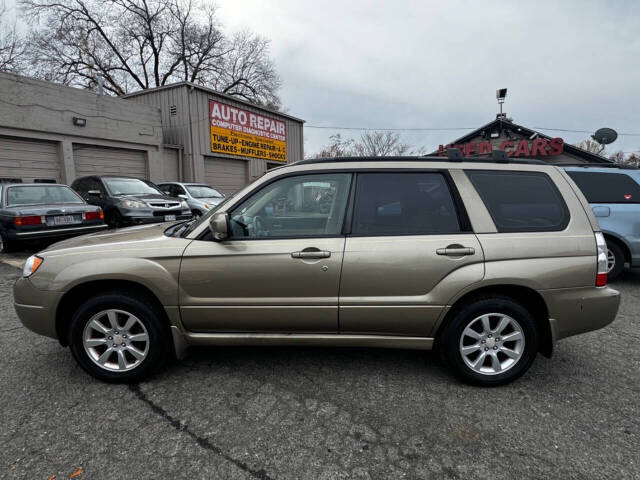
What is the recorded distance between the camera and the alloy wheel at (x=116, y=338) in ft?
8.64

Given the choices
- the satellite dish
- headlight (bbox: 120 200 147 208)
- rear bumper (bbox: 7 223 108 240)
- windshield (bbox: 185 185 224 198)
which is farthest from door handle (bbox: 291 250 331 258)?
the satellite dish

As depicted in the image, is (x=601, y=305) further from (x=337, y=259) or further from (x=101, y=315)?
(x=101, y=315)

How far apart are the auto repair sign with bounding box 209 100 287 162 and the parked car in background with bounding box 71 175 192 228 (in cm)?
664

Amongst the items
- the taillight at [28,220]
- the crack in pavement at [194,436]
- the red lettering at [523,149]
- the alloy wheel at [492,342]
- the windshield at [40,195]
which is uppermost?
the red lettering at [523,149]

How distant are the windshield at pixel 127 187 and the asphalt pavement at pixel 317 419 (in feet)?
20.5

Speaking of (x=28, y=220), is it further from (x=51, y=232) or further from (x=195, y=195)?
(x=195, y=195)

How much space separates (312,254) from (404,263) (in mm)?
641

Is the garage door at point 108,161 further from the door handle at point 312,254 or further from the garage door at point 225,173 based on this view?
the door handle at point 312,254

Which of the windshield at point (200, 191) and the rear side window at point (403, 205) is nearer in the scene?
the rear side window at point (403, 205)

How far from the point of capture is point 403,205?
2.66 meters

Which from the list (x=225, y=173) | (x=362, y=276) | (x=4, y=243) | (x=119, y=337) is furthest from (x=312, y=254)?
(x=225, y=173)

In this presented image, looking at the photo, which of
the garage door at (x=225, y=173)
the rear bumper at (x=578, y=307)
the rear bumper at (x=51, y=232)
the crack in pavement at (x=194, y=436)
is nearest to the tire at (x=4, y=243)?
the rear bumper at (x=51, y=232)

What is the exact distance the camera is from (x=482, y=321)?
2.59 meters

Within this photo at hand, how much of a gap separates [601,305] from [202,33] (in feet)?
103
